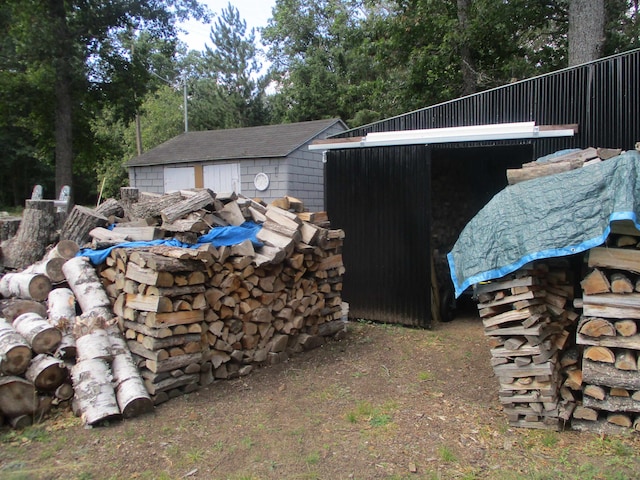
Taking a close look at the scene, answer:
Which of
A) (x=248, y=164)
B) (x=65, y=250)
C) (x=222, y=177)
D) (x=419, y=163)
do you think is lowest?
(x=65, y=250)

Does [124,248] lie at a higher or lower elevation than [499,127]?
lower

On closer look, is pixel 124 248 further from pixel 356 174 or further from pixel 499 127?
pixel 499 127

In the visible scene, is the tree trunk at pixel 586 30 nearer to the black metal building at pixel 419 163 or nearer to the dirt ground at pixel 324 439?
the black metal building at pixel 419 163

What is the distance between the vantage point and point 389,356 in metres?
5.84

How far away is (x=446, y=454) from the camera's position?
349cm

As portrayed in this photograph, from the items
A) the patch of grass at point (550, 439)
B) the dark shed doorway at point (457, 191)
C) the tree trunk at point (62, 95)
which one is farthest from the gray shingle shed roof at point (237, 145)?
the patch of grass at point (550, 439)

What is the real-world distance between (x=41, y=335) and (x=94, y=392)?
775mm

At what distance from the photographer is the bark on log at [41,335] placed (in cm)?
434

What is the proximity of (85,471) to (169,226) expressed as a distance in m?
2.45

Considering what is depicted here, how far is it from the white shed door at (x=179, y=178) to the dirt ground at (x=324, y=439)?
406 inches

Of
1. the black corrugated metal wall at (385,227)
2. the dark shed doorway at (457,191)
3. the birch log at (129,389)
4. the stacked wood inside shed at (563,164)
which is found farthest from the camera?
the dark shed doorway at (457,191)

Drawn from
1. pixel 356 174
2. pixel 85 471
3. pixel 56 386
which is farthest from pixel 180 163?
pixel 85 471

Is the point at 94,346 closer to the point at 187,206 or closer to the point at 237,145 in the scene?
the point at 187,206

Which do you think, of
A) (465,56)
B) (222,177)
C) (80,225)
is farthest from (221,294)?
(465,56)
